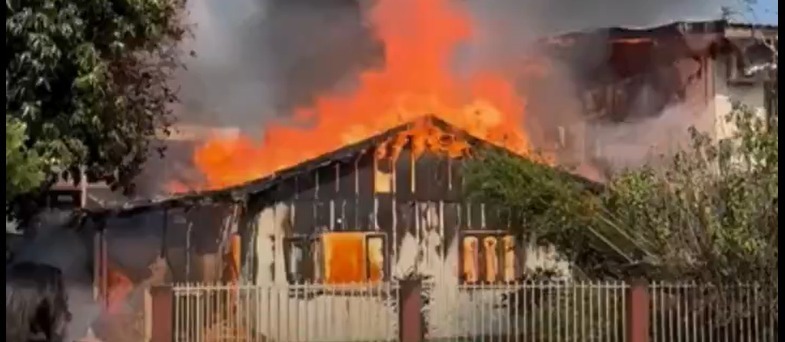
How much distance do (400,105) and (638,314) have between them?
23.7 feet

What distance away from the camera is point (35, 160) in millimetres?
12062

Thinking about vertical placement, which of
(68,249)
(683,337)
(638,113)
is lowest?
(683,337)

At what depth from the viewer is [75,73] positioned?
13.9 meters

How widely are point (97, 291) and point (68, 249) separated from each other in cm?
82

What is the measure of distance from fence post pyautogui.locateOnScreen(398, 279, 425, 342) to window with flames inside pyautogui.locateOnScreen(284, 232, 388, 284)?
262 cm

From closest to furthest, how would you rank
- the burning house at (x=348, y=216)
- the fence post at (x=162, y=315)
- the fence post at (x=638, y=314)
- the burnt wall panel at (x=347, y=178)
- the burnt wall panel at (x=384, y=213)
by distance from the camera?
the fence post at (x=162, y=315) < the fence post at (x=638, y=314) < the burning house at (x=348, y=216) < the burnt wall panel at (x=347, y=178) < the burnt wall panel at (x=384, y=213)

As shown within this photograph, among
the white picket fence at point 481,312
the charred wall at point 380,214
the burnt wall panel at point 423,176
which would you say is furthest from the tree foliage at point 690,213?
the burnt wall panel at point 423,176

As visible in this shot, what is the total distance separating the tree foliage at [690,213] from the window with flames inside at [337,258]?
9.59ft

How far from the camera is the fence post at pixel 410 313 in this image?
1442cm

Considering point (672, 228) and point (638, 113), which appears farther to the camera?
point (638, 113)

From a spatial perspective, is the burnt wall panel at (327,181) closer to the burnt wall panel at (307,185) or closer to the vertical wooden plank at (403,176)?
the burnt wall panel at (307,185)

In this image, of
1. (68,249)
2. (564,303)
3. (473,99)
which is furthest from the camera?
(473,99)

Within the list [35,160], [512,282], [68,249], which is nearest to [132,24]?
[35,160]

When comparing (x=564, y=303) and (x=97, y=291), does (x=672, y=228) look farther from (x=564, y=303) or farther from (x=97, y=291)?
(x=97, y=291)
